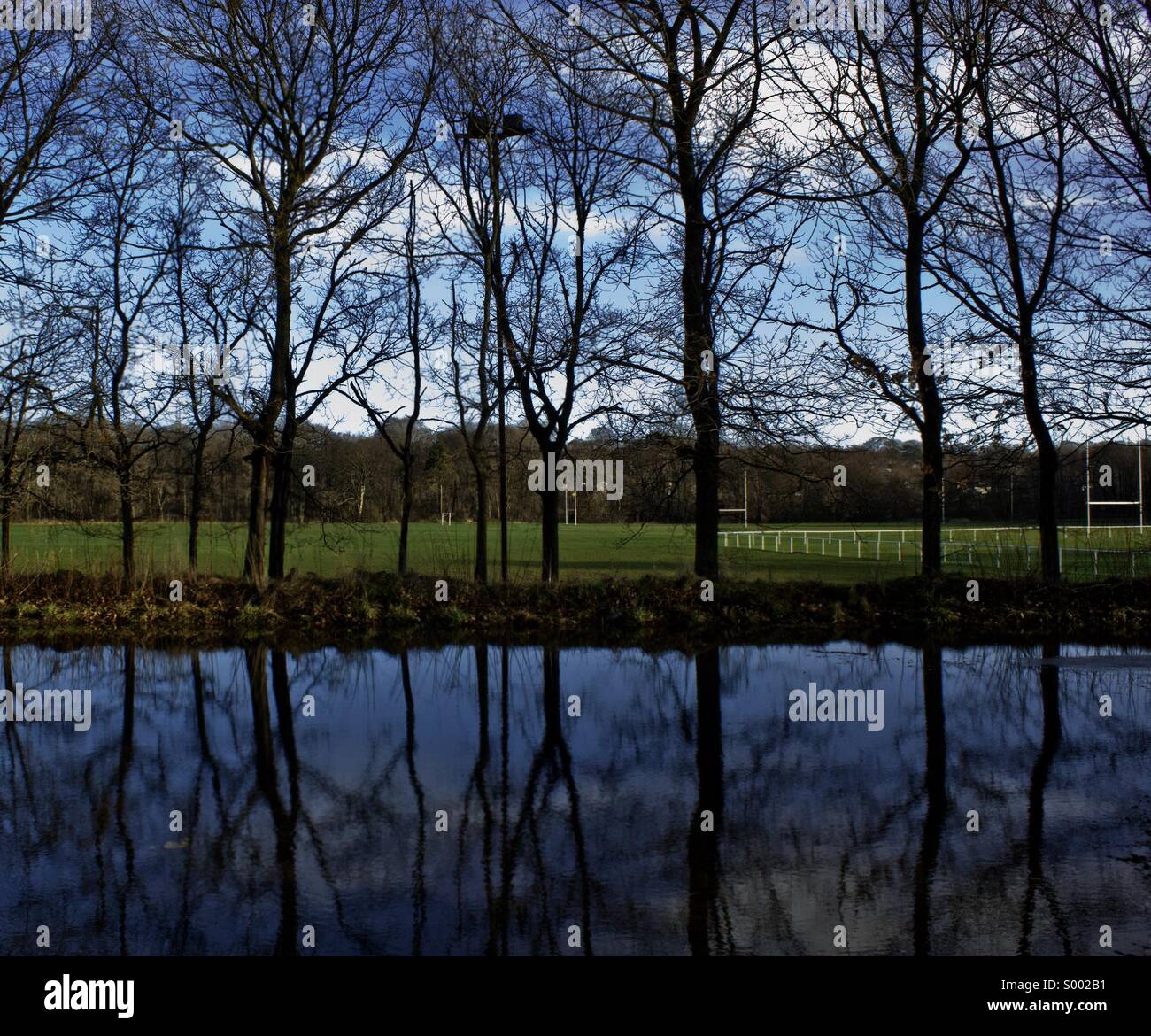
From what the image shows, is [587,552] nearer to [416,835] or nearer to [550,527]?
[550,527]

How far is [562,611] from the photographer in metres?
16.9

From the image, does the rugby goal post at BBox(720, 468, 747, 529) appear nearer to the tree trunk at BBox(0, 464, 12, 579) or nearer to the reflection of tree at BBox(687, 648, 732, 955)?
the reflection of tree at BBox(687, 648, 732, 955)

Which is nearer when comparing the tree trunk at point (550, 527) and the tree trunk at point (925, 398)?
the tree trunk at point (925, 398)

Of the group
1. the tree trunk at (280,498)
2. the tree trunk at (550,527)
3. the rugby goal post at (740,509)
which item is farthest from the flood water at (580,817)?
the tree trunk at (550,527)

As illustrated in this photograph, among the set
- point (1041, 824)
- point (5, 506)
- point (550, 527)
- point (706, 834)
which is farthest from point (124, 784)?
point (550, 527)

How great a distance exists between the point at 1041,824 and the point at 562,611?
10538mm

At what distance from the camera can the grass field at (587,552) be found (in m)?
20.1

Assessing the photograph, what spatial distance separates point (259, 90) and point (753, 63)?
8.91 metres

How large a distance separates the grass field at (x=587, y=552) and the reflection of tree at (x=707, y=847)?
328 inches

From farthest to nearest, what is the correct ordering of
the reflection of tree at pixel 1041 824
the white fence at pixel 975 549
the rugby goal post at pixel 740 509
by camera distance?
the white fence at pixel 975 549 → the rugby goal post at pixel 740 509 → the reflection of tree at pixel 1041 824

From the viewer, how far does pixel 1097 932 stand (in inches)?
205

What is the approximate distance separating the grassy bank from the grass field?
3.74ft

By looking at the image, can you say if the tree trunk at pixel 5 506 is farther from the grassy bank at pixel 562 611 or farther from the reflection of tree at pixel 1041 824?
the reflection of tree at pixel 1041 824
